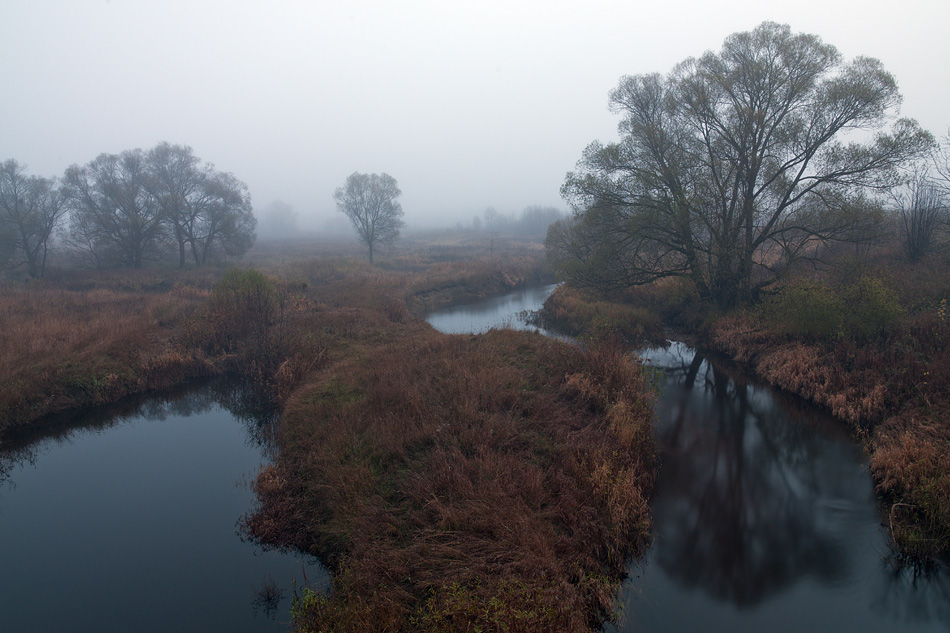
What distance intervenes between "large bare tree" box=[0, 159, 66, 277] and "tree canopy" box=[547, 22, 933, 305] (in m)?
30.2

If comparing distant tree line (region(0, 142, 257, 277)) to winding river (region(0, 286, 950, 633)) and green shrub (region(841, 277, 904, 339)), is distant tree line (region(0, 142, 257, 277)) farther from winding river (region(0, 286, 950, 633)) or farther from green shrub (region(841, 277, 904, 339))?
green shrub (region(841, 277, 904, 339))

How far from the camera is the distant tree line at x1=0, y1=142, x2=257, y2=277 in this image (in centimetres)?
2589

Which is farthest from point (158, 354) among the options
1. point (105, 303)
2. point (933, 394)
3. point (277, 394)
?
point (933, 394)

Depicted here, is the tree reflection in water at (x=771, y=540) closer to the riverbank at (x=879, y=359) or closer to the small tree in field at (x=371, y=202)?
the riverbank at (x=879, y=359)

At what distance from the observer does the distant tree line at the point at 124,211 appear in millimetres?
25891

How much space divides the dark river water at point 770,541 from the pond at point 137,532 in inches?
199

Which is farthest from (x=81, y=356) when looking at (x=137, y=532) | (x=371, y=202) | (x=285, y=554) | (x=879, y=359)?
(x=371, y=202)

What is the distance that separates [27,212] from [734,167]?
36.8 m

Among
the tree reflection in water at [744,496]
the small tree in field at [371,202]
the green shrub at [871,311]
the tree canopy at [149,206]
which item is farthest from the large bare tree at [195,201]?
the green shrub at [871,311]

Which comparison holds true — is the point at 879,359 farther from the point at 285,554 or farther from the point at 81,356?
the point at 81,356

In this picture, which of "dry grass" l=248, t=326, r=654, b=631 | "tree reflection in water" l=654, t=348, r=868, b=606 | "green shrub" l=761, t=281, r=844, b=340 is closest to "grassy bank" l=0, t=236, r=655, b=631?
"dry grass" l=248, t=326, r=654, b=631

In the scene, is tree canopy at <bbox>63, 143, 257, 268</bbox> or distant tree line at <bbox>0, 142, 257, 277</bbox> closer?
distant tree line at <bbox>0, 142, 257, 277</bbox>

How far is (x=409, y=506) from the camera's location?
6.62 m

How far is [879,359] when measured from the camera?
1077 cm
